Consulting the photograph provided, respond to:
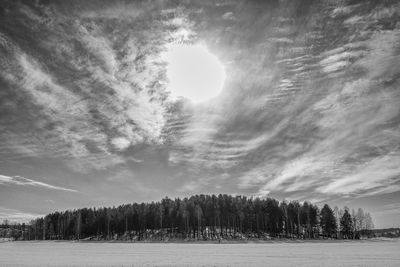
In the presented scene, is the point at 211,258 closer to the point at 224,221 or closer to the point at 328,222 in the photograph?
the point at 224,221

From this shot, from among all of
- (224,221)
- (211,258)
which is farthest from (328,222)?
(211,258)

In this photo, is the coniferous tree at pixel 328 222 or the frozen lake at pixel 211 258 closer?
the frozen lake at pixel 211 258

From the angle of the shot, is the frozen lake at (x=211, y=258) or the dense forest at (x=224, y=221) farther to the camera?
the dense forest at (x=224, y=221)

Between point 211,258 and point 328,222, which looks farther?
point 328,222

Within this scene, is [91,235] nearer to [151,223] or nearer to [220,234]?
[151,223]

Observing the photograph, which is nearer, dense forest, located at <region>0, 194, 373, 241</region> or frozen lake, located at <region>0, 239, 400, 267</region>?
frozen lake, located at <region>0, 239, 400, 267</region>

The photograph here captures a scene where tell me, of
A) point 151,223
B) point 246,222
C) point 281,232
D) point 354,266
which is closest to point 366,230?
point 281,232

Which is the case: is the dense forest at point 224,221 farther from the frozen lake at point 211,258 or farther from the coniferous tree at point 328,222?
the frozen lake at point 211,258

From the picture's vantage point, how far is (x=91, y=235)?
177375 mm

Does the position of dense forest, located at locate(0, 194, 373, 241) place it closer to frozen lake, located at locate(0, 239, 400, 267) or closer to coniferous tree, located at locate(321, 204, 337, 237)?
coniferous tree, located at locate(321, 204, 337, 237)

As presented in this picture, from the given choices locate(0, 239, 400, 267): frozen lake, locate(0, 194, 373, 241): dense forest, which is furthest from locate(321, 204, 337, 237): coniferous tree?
locate(0, 239, 400, 267): frozen lake

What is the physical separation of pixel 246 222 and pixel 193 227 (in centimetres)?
2667

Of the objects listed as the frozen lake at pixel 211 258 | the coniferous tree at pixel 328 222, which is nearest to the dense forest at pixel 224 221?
the coniferous tree at pixel 328 222

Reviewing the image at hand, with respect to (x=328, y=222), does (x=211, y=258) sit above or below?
above
